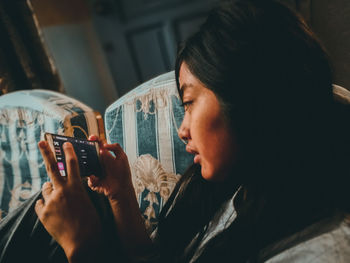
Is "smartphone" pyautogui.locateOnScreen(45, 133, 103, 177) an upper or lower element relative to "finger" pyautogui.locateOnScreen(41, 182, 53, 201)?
upper

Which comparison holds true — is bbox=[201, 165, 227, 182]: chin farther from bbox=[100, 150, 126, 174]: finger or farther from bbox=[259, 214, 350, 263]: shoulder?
bbox=[100, 150, 126, 174]: finger

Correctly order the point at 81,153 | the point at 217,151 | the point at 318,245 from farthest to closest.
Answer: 1. the point at 81,153
2. the point at 217,151
3. the point at 318,245

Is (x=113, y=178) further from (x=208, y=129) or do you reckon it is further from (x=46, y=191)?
(x=208, y=129)

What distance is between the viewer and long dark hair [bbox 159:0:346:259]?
449mm

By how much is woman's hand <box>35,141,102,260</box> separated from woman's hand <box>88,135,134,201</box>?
14cm

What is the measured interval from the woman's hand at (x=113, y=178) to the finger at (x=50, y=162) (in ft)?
0.63

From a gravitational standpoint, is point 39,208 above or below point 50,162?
below

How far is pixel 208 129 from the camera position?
516 mm

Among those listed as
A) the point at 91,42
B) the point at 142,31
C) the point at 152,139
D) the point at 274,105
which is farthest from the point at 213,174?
the point at 91,42

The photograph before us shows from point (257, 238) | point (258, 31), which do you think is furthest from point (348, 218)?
point (258, 31)

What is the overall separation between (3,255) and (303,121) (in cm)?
78

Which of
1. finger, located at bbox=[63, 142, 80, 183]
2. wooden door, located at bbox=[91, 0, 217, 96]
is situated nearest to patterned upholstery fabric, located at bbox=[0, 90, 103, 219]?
finger, located at bbox=[63, 142, 80, 183]

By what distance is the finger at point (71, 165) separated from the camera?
57 centimetres

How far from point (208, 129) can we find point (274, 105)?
142 millimetres
